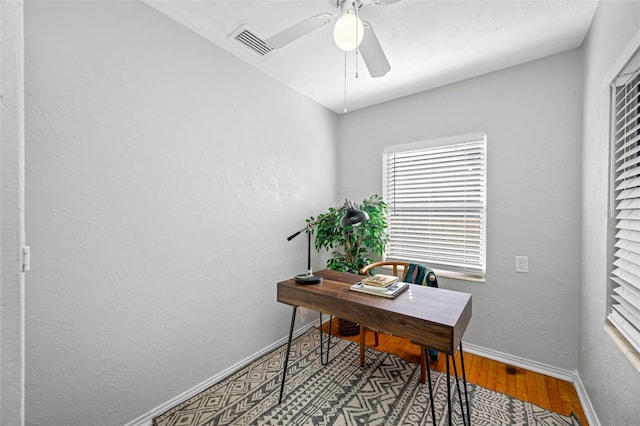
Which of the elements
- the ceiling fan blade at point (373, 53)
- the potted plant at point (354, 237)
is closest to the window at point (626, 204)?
the ceiling fan blade at point (373, 53)

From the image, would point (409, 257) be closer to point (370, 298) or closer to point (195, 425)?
point (370, 298)

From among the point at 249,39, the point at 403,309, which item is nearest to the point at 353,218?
the point at 403,309

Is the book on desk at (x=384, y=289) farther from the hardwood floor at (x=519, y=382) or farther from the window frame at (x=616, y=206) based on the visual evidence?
the hardwood floor at (x=519, y=382)

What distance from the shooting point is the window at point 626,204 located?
3.94 feet

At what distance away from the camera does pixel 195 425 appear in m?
1.63

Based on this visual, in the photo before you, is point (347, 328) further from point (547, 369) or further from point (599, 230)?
point (599, 230)

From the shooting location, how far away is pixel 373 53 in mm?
1604

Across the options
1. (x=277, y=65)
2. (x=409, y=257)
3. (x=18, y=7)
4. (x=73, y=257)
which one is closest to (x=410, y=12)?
(x=277, y=65)

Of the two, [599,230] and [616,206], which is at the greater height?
[616,206]

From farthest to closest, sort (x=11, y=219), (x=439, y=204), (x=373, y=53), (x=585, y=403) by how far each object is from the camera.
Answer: (x=439, y=204) < (x=585, y=403) < (x=373, y=53) < (x=11, y=219)

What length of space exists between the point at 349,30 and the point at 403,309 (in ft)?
4.76

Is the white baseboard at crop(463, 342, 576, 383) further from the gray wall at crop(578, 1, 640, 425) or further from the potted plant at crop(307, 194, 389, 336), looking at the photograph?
the potted plant at crop(307, 194, 389, 336)

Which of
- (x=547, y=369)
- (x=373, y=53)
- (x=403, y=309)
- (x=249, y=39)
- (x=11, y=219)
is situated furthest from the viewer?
(x=547, y=369)

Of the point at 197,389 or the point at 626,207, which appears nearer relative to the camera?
the point at 626,207
